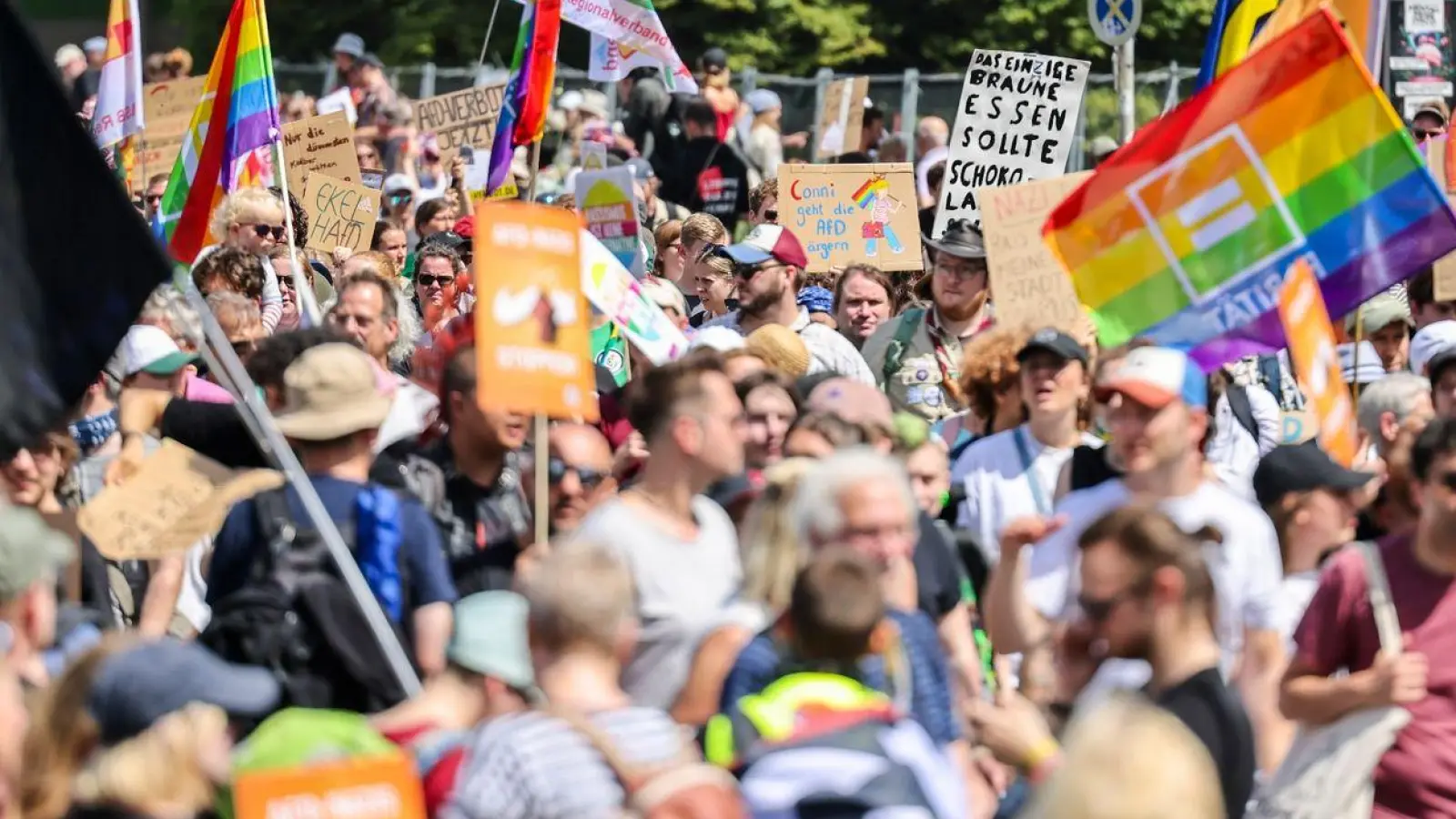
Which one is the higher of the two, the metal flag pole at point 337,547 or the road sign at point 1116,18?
the road sign at point 1116,18

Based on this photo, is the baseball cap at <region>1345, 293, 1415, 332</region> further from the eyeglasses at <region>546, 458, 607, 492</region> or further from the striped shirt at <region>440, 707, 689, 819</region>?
the striped shirt at <region>440, 707, 689, 819</region>

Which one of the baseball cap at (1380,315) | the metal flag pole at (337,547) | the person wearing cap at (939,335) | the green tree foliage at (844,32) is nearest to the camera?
the metal flag pole at (337,547)

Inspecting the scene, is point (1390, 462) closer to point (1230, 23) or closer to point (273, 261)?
point (1230, 23)

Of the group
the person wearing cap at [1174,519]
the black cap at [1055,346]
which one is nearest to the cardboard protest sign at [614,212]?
the black cap at [1055,346]

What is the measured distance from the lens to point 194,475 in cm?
641

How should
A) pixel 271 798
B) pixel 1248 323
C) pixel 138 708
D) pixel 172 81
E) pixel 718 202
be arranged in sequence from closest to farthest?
pixel 271 798 → pixel 138 708 → pixel 1248 323 → pixel 172 81 → pixel 718 202

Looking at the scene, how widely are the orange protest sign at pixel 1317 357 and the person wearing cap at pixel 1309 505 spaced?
25cm

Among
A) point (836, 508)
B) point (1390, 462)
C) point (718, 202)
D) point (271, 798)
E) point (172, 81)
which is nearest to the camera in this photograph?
point (271, 798)

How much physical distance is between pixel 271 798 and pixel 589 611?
66 centimetres

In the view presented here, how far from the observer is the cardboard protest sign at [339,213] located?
42.0 feet

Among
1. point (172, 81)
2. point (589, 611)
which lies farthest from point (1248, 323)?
point (172, 81)

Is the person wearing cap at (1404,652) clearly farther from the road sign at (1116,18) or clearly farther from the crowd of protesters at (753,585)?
the road sign at (1116,18)

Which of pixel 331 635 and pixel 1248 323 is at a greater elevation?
pixel 1248 323

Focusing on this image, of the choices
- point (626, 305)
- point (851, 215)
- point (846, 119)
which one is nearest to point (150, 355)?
point (626, 305)
